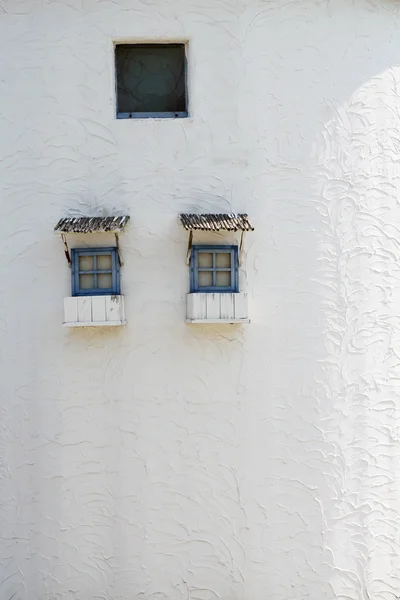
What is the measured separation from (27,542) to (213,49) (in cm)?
431

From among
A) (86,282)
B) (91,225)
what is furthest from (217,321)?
(91,225)

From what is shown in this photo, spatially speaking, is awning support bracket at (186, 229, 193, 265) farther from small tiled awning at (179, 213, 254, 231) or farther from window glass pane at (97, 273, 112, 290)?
window glass pane at (97, 273, 112, 290)

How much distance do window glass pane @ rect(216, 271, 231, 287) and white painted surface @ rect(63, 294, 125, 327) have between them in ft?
2.79

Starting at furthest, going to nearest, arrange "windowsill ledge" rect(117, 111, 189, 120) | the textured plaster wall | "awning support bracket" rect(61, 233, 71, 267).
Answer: "windowsill ledge" rect(117, 111, 189, 120) < the textured plaster wall < "awning support bracket" rect(61, 233, 71, 267)

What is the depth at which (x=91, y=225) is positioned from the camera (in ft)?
18.9

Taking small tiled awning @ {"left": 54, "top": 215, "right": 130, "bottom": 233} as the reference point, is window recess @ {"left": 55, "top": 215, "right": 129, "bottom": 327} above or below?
below

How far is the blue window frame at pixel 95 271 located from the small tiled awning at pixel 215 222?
0.65 metres

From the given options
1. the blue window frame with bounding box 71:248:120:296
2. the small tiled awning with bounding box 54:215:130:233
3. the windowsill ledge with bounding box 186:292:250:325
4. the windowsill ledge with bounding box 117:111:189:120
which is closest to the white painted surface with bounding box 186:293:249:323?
the windowsill ledge with bounding box 186:292:250:325

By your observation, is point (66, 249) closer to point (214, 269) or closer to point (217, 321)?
point (214, 269)

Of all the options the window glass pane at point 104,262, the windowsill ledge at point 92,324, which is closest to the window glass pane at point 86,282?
the window glass pane at point 104,262

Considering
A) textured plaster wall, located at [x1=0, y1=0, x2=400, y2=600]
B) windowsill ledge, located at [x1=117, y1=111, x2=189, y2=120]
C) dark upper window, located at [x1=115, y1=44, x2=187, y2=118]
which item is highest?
dark upper window, located at [x1=115, y1=44, x2=187, y2=118]

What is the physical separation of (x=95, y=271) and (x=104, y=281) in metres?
0.11

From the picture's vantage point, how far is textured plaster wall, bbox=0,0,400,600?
5.97 meters

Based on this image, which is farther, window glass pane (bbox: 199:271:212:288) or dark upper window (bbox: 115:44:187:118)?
dark upper window (bbox: 115:44:187:118)
